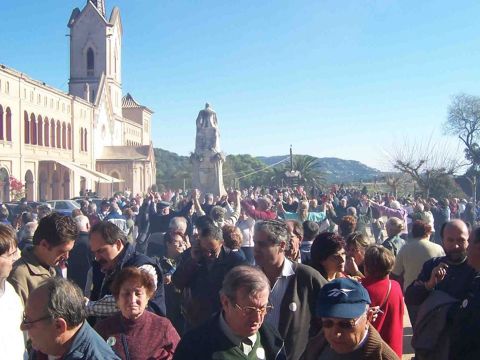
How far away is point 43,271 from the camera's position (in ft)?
14.2

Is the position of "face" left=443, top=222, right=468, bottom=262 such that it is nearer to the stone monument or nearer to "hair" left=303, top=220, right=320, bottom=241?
"hair" left=303, top=220, right=320, bottom=241

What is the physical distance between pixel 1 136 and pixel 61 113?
37.2 feet

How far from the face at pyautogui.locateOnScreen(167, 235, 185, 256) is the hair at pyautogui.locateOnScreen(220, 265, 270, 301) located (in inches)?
140

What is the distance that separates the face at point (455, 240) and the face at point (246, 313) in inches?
99.5

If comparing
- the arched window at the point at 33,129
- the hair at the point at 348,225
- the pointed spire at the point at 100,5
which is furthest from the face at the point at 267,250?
the pointed spire at the point at 100,5

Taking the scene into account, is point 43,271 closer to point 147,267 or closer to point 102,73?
point 147,267

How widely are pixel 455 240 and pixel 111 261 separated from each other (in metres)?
3.00

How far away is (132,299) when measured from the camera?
139 inches

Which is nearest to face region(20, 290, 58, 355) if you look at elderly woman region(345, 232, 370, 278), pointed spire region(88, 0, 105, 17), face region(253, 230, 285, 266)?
face region(253, 230, 285, 266)

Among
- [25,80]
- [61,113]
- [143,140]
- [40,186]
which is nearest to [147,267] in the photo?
[25,80]

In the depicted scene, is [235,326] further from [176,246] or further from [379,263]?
[176,246]

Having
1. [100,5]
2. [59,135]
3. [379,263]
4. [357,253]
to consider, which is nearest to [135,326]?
[379,263]

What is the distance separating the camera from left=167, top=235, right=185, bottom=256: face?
6.66 meters

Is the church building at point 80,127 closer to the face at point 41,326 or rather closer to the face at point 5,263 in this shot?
the face at point 5,263
